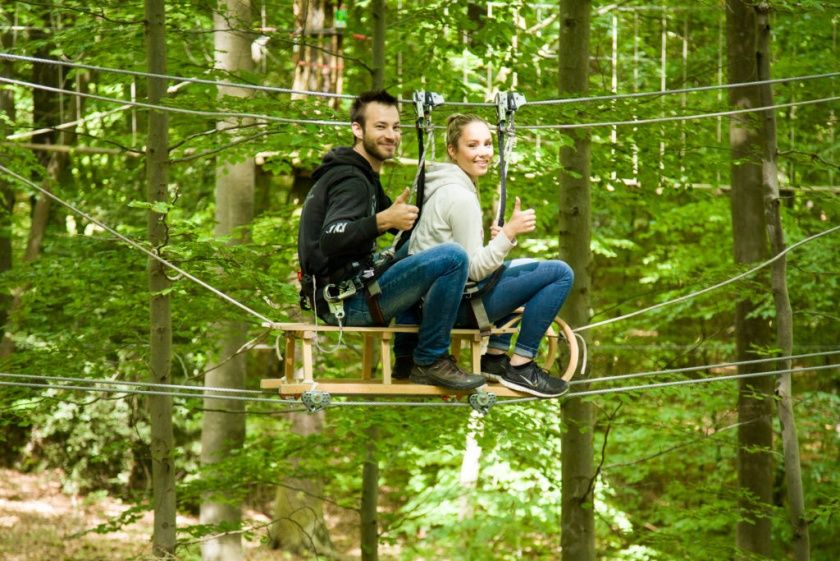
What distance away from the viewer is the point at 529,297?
4961 millimetres

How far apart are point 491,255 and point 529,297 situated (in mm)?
359

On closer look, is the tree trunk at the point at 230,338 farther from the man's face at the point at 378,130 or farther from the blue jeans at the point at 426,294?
the man's face at the point at 378,130

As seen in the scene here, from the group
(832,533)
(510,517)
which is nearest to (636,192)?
(510,517)

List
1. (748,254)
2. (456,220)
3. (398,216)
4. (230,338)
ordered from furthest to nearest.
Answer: (748,254) < (230,338) < (456,220) < (398,216)

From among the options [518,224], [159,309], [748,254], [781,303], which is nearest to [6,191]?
[159,309]

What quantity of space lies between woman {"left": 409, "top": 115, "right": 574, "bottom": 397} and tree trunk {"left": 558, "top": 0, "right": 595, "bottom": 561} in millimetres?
3321

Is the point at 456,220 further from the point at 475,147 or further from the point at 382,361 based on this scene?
the point at 382,361

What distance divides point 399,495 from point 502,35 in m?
9.10

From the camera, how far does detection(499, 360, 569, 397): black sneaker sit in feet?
16.6

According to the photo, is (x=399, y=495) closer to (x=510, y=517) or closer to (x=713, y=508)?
(x=510, y=517)

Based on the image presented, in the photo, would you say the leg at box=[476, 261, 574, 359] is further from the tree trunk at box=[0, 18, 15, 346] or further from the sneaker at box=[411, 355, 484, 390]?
the tree trunk at box=[0, 18, 15, 346]

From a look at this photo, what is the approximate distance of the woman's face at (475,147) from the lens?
15.4 feet

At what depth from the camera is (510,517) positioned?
11.8 metres

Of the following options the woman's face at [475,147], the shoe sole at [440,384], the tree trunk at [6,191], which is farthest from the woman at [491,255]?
the tree trunk at [6,191]
